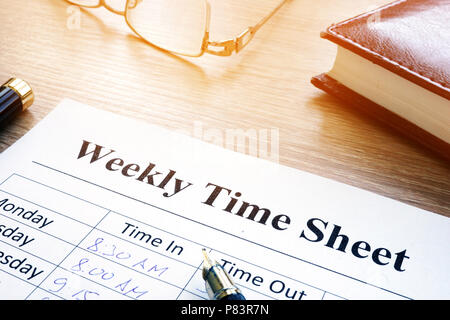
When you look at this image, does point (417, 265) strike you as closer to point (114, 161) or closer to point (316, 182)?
point (316, 182)

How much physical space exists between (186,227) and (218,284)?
9 centimetres

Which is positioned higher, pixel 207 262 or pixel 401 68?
pixel 401 68

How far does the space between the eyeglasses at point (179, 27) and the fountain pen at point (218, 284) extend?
0.40 m

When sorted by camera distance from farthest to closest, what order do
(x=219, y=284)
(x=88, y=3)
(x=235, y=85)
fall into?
(x=88, y=3)
(x=235, y=85)
(x=219, y=284)

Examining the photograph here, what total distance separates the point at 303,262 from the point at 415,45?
30cm

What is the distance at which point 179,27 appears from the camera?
28.8 inches

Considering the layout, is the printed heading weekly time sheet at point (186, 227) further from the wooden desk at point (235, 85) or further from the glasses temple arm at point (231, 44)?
the glasses temple arm at point (231, 44)

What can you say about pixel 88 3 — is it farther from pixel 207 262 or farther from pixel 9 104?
pixel 207 262

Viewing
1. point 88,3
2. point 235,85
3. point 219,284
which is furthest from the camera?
point 88,3

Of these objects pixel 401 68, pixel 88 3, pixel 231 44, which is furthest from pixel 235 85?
pixel 88 3

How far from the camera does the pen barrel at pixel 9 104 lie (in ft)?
1.84

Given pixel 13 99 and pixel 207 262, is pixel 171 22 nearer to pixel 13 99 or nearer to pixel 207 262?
pixel 13 99

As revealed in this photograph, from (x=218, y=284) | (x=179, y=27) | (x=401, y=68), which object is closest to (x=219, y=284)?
(x=218, y=284)

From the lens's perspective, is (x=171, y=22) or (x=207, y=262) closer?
(x=207, y=262)
